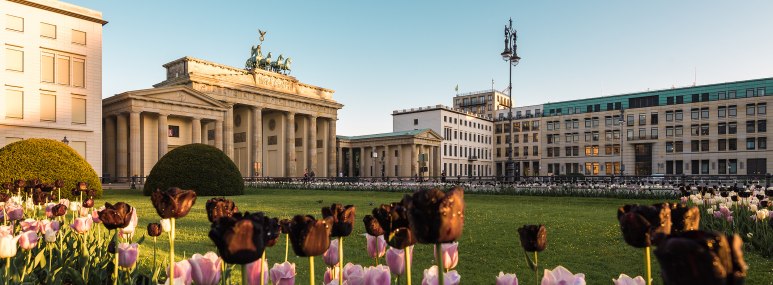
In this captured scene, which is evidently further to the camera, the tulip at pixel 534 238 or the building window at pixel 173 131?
the building window at pixel 173 131

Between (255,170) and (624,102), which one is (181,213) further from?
(624,102)

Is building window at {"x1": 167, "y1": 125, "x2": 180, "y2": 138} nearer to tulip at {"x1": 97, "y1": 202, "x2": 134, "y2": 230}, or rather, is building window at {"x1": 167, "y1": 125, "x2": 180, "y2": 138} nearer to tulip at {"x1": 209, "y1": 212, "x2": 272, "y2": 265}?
tulip at {"x1": 97, "y1": 202, "x2": 134, "y2": 230}

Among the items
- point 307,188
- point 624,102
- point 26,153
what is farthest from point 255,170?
point 624,102

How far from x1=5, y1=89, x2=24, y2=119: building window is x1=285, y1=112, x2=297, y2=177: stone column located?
34.3 meters

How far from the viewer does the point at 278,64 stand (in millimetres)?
69500

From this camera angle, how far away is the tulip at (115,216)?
310cm

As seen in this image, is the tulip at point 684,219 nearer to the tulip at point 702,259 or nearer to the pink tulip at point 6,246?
the tulip at point 702,259

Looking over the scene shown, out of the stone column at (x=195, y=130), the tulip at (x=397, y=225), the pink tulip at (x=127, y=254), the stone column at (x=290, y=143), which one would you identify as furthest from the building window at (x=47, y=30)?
the tulip at (x=397, y=225)

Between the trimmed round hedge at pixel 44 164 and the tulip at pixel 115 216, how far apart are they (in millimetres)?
19430

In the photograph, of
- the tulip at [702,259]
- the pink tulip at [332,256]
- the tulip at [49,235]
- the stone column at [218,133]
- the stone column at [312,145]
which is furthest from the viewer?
the stone column at [312,145]

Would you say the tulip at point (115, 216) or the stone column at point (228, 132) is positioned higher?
the stone column at point (228, 132)

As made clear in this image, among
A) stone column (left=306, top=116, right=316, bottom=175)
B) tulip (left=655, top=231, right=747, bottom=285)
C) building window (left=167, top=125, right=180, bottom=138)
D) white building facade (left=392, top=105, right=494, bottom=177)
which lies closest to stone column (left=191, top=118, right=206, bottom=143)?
building window (left=167, top=125, right=180, bottom=138)

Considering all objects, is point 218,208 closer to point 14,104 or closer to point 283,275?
point 283,275

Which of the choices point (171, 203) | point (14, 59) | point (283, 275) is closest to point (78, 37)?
point (14, 59)
